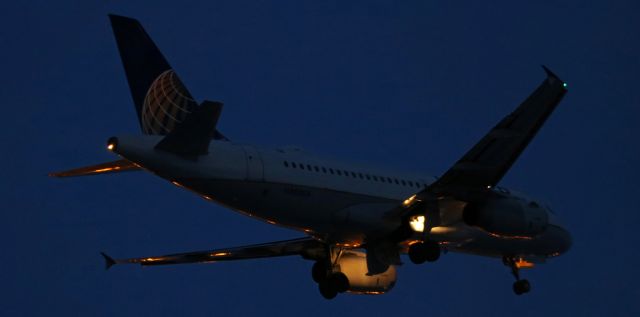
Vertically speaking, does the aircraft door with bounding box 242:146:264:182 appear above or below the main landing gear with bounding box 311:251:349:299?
above

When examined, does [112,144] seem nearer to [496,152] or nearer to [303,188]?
[303,188]

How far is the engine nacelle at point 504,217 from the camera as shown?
3303 cm

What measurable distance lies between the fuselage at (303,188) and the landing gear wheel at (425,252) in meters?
0.43

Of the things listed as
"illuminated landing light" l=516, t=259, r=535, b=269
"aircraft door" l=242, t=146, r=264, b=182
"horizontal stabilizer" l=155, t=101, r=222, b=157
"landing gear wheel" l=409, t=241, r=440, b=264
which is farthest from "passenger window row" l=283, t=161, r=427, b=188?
"illuminated landing light" l=516, t=259, r=535, b=269

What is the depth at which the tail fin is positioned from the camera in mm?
34844

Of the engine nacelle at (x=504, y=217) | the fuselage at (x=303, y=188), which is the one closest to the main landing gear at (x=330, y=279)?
the fuselage at (x=303, y=188)

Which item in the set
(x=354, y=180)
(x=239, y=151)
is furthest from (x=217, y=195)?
(x=354, y=180)

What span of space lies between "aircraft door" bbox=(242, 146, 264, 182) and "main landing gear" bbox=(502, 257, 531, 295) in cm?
1089

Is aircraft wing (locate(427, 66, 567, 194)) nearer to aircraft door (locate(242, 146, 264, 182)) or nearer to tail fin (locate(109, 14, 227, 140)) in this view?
aircraft door (locate(242, 146, 264, 182))

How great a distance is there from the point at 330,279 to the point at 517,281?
648cm

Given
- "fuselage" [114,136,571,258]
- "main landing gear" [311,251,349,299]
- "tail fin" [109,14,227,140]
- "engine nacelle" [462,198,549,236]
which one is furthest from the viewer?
"main landing gear" [311,251,349,299]

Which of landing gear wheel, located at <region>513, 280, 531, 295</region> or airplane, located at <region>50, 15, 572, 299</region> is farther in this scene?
landing gear wheel, located at <region>513, 280, 531, 295</region>

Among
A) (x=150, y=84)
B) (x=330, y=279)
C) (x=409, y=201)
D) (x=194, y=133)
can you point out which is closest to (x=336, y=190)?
(x=409, y=201)

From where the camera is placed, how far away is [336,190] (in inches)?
1303
